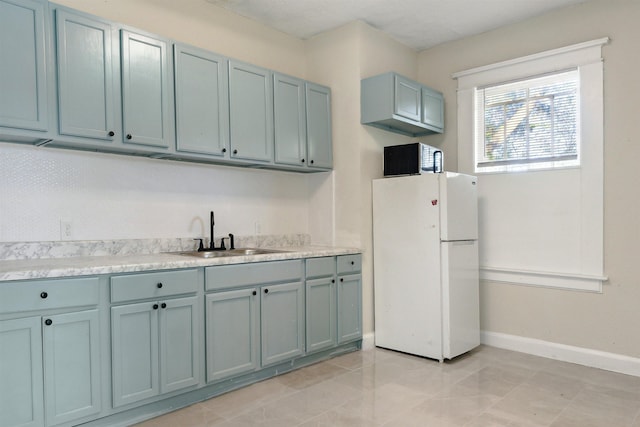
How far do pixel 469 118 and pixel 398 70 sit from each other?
844 mm

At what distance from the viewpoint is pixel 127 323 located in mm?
2363

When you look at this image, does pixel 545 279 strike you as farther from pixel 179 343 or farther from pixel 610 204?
pixel 179 343

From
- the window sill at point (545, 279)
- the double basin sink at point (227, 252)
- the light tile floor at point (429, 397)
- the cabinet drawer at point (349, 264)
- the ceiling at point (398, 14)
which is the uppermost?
the ceiling at point (398, 14)

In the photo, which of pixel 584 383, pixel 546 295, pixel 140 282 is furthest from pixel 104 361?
pixel 546 295

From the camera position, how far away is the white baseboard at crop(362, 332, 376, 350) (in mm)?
3803

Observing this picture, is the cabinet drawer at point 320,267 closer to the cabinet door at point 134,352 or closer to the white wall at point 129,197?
the white wall at point 129,197

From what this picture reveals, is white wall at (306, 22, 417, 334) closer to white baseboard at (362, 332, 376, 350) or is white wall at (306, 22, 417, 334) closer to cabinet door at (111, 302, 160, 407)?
white baseboard at (362, 332, 376, 350)

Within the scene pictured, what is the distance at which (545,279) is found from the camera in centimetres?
365

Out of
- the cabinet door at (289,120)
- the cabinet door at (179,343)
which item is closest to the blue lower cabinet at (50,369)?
the cabinet door at (179,343)

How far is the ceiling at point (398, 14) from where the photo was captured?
3.49m

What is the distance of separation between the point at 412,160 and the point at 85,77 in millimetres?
2476

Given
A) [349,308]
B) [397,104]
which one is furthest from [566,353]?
[397,104]

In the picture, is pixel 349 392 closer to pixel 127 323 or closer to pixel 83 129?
pixel 127 323

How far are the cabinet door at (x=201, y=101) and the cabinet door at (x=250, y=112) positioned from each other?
0.23 ft
